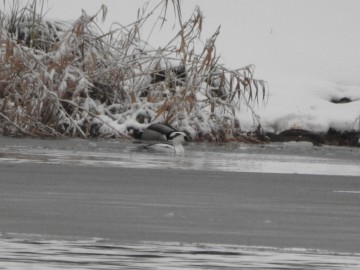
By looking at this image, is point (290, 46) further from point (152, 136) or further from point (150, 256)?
point (150, 256)

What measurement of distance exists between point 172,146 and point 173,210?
6002 mm

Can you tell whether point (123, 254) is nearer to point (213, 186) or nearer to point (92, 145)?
point (213, 186)

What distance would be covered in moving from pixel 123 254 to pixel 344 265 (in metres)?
1.00

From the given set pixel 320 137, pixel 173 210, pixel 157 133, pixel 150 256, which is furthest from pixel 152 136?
pixel 150 256

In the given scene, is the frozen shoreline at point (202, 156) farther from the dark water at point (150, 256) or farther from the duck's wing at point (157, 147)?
the dark water at point (150, 256)

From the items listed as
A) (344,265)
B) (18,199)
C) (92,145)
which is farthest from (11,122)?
(344,265)

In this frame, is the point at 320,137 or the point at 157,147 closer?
the point at 157,147

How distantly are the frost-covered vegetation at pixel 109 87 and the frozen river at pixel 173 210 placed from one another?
1.83m

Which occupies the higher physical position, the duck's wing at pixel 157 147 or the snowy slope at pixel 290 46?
the snowy slope at pixel 290 46

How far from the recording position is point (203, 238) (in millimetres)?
8000

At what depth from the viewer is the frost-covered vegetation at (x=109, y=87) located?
17031 millimetres

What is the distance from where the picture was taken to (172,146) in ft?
50.5

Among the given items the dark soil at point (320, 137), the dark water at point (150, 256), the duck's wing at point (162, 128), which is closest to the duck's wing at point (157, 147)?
the duck's wing at point (162, 128)

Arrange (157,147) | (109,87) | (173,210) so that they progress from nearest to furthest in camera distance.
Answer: (173,210), (157,147), (109,87)
